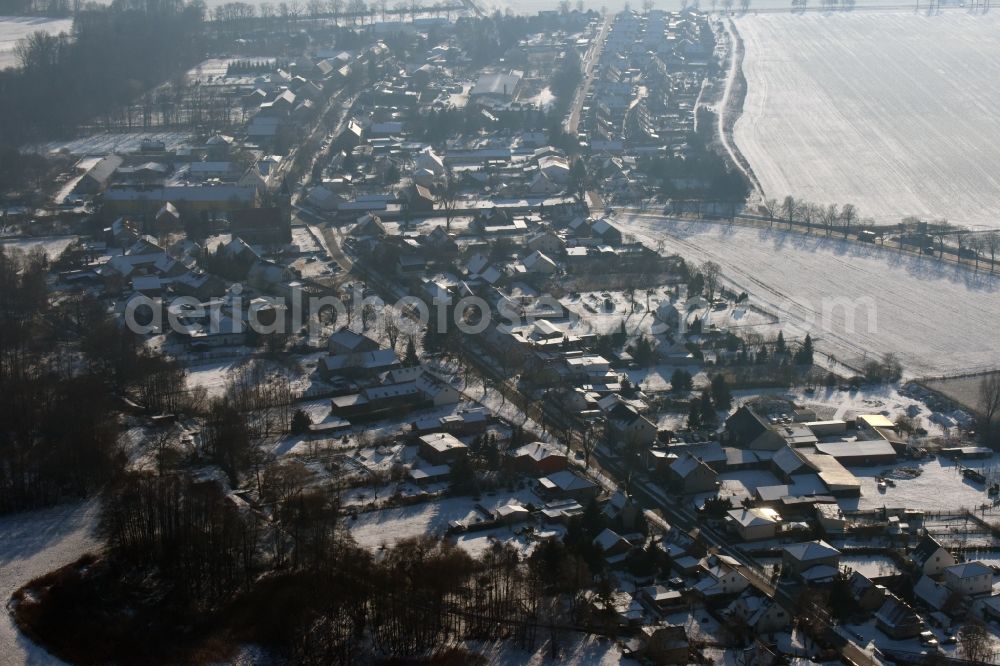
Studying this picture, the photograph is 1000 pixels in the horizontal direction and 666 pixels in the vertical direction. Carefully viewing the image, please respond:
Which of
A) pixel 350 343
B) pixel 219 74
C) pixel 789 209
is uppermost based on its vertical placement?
pixel 219 74

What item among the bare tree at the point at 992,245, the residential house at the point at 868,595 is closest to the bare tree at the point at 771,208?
the bare tree at the point at 992,245

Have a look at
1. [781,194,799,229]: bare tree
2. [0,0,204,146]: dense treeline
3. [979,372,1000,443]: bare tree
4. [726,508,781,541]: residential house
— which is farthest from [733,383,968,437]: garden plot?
[0,0,204,146]: dense treeline

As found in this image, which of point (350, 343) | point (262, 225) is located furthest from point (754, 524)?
point (262, 225)

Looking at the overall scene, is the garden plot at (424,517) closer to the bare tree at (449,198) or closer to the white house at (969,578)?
the white house at (969,578)

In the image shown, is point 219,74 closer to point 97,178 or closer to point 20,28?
point 20,28

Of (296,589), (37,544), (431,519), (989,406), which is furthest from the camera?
(989,406)

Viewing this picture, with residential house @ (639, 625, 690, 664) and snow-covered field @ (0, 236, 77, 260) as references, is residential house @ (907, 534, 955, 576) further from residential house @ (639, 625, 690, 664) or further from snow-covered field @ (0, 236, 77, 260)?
snow-covered field @ (0, 236, 77, 260)

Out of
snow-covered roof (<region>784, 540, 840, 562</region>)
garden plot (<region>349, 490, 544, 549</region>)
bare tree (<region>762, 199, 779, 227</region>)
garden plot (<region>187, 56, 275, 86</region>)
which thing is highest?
garden plot (<region>187, 56, 275, 86</region>)
